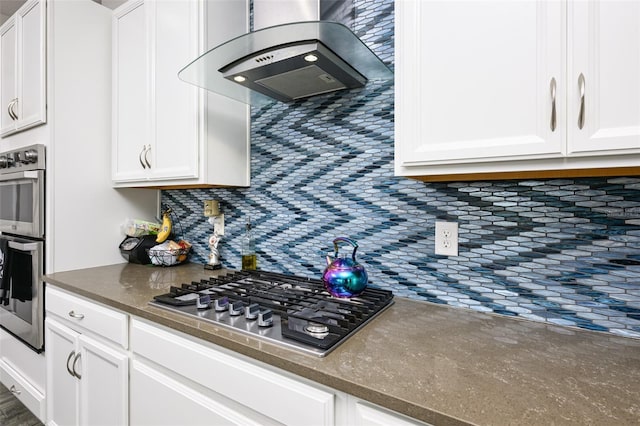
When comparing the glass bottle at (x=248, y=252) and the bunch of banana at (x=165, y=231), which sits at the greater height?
the bunch of banana at (x=165, y=231)

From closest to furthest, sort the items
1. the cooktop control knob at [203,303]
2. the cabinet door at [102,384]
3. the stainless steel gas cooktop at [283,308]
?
the stainless steel gas cooktop at [283,308] < the cooktop control knob at [203,303] < the cabinet door at [102,384]

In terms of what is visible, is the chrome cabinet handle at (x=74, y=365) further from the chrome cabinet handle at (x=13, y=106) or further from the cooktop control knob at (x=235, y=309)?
the chrome cabinet handle at (x=13, y=106)

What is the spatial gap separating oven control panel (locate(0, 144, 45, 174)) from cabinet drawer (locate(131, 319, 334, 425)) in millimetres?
1198

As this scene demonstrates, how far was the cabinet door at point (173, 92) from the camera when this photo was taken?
1.57 m

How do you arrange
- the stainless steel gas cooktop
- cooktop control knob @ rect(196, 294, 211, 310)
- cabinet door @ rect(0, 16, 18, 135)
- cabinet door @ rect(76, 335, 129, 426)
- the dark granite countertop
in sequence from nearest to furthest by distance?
the dark granite countertop
the stainless steel gas cooktop
cooktop control knob @ rect(196, 294, 211, 310)
cabinet door @ rect(76, 335, 129, 426)
cabinet door @ rect(0, 16, 18, 135)

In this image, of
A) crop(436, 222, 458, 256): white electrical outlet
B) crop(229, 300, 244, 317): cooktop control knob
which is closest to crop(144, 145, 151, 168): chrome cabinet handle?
crop(229, 300, 244, 317): cooktop control knob

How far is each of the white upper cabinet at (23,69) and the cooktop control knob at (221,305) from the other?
1.48 m

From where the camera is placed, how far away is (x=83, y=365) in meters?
1.45

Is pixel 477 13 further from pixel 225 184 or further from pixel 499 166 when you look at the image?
pixel 225 184

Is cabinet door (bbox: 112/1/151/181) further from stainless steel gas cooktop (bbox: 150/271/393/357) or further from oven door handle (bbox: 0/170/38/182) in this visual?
stainless steel gas cooktop (bbox: 150/271/393/357)

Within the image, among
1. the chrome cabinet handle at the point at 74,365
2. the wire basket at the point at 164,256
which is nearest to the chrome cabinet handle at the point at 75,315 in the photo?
the chrome cabinet handle at the point at 74,365

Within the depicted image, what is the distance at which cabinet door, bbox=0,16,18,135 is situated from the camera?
196cm

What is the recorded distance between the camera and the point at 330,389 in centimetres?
78

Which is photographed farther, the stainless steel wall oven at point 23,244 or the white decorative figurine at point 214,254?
the white decorative figurine at point 214,254
